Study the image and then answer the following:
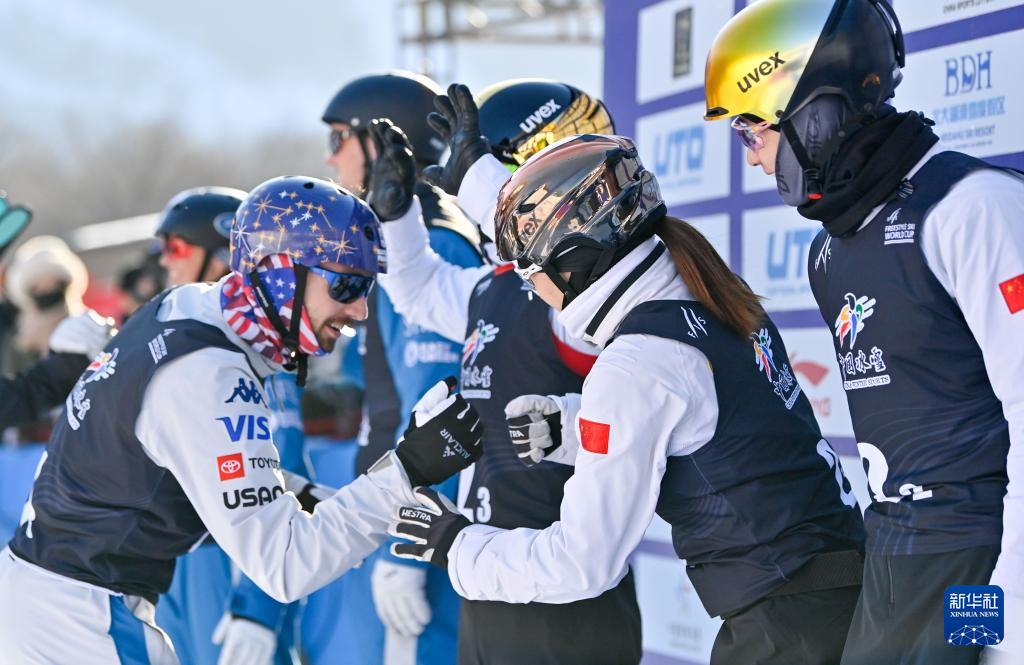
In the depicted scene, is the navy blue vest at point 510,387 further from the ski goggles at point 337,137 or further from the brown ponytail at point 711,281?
the ski goggles at point 337,137

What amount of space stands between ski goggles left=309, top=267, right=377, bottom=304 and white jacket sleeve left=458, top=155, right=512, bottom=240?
440 mm

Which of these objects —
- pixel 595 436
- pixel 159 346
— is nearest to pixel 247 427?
pixel 159 346

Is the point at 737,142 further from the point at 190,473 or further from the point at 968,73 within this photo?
the point at 190,473

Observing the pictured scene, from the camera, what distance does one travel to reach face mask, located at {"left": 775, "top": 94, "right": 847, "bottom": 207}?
331cm

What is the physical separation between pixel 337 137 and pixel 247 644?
2.04 meters

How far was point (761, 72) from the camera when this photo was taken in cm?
335

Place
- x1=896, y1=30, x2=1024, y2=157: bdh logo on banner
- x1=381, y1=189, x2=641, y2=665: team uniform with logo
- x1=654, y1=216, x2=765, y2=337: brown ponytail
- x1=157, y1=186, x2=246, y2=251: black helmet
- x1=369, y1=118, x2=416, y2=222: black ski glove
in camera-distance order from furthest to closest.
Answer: x1=157, y1=186, x2=246, y2=251: black helmet → x1=369, y1=118, x2=416, y2=222: black ski glove → x1=896, y1=30, x2=1024, y2=157: bdh logo on banner → x1=381, y1=189, x2=641, y2=665: team uniform with logo → x1=654, y1=216, x2=765, y2=337: brown ponytail

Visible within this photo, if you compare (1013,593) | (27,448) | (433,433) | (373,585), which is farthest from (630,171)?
(27,448)

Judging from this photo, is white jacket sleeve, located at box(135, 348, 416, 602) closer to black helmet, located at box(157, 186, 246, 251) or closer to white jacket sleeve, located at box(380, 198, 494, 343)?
white jacket sleeve, located at box(380, 198, 494, 343)

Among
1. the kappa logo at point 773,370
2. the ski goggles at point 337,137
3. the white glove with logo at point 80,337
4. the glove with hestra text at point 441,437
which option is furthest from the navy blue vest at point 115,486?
the white glove with logo at point 80,337

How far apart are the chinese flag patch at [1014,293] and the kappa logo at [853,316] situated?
0.35 meters

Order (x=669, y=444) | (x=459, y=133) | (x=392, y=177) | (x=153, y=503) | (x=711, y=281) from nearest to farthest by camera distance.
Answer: (x=669, y=444) < (x=711, y=281) < (x=153, y=503) < (x=459, y=133) < (x=392, y=177)

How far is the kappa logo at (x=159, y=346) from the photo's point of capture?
370 cm

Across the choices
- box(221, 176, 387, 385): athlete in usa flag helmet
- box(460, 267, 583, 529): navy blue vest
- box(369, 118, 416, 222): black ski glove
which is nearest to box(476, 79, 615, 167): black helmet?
box(369, 118, 416, 222): black ski glove
